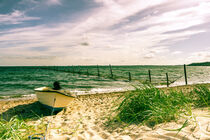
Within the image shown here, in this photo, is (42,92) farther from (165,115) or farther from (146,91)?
(165,115)

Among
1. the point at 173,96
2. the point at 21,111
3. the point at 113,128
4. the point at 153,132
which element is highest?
the point at 173,96

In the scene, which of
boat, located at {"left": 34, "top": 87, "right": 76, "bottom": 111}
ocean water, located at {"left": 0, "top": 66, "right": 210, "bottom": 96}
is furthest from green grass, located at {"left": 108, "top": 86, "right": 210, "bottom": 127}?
boat, located at {"left": 34, "top": 87, "right": 76, "bottom": 111}

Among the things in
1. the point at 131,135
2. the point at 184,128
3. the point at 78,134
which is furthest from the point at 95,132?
the point at 184,128

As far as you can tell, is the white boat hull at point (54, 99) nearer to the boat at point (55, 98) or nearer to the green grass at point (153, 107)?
the boat at point (55, 98)

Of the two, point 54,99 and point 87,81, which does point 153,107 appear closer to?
point 54,99

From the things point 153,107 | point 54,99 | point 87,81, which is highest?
point 153,107

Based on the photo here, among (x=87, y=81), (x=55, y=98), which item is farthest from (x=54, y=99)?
(x=87, y=81)

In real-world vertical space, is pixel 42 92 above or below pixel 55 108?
above

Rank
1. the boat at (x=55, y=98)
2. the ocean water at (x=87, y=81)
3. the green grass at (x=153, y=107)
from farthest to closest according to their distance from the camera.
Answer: the ocean water at (x=87, y=81) → the boat at (x=55, y=98) → the green grass at (x=153, y=107)

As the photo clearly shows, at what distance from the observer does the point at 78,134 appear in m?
3.80

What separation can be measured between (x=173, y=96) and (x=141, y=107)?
1.31 metres

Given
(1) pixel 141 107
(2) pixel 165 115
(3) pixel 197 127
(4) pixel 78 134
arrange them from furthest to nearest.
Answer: (1) pixel 141 107 < (4) pixel 78 134 < (2) pixel 165 115 < (3) pixel 197 127

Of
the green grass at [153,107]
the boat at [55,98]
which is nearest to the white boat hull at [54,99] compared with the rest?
the boat at [55,98]

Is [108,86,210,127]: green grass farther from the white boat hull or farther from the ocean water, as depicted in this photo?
the white boat hull
